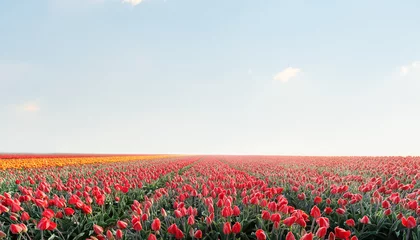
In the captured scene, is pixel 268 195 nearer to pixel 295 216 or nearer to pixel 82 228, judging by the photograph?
pixel 295 216

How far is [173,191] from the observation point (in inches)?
255

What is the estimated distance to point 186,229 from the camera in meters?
4.03

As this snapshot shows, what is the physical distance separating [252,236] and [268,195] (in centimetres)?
124

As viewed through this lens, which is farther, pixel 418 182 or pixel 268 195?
pixel 418 182

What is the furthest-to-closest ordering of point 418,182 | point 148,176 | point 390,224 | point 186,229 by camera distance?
point 148,176 → point 418,182 → point 390,224 → point 186,229

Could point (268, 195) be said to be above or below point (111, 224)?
above

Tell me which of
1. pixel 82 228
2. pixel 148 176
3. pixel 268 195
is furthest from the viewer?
pixel 148 176

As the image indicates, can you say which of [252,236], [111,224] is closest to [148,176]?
[111,224]

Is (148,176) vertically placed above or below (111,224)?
above

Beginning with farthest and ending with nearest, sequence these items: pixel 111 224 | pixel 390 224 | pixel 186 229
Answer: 1. pixel 111 224
2. pixel 390 224
3. pixel 186 229

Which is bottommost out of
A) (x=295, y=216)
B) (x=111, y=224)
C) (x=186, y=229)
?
(x=111, y=224)

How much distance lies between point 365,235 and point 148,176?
631cm

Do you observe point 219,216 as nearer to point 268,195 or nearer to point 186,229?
point 186,229

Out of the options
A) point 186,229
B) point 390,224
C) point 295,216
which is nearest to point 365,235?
point 390,224
